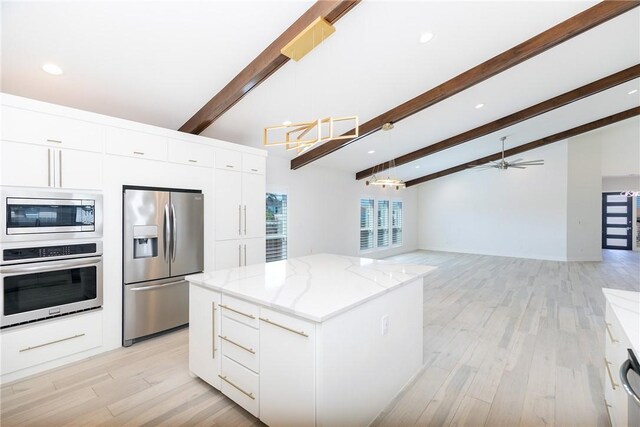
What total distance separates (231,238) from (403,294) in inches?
96.3

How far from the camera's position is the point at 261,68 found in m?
2.68

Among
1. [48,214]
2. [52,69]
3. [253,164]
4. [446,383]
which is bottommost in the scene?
[446,383]

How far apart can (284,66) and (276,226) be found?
337 cm

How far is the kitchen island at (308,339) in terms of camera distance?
59.0 inches

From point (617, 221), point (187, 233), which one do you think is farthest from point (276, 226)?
point (617, 221)

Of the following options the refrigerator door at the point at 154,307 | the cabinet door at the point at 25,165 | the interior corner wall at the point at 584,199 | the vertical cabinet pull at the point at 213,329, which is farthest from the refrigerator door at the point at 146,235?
the interior corner wall at the point at 584,199

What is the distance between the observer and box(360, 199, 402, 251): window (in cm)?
834

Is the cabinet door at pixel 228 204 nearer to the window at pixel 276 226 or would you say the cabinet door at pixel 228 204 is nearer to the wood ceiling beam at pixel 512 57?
the window at pixel 276 226

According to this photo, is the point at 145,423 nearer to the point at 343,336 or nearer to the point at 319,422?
the point at 319,422

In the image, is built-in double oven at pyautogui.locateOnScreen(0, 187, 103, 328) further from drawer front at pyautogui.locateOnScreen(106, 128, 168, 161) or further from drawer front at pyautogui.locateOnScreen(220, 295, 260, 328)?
drawer front at pyautogui.locateOnScreen(220, 295, 260, 328)

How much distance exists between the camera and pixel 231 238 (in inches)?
149

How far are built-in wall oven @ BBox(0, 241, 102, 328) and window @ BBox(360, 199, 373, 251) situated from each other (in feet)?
21.3

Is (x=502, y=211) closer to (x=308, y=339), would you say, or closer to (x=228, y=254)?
(x=228, y=254)

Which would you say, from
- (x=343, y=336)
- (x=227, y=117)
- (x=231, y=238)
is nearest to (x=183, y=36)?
(x=227, y=117)
